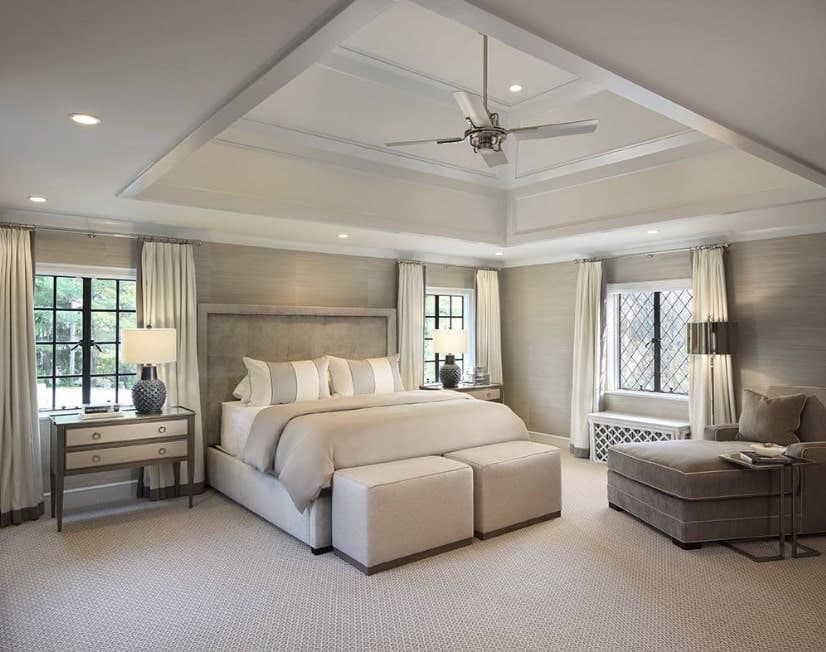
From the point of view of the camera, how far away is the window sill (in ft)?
19.2

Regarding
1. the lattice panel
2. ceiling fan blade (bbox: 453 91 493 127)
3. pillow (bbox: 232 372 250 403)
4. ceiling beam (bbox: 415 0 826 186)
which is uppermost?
ceiling fan blade (bbox: 453 91 493 127)

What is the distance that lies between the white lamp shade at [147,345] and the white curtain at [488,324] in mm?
3806

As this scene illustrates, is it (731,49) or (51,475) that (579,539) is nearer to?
(731,49)

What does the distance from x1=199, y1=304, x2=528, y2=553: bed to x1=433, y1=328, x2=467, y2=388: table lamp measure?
2.06 feet

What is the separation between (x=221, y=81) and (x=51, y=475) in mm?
3883

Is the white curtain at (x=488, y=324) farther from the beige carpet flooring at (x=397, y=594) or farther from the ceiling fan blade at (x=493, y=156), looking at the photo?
the ceiling fan blade at (x=493, y=156)

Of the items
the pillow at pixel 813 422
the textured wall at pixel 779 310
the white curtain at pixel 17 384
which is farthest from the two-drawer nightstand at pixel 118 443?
the textured wall at pixel 779 310

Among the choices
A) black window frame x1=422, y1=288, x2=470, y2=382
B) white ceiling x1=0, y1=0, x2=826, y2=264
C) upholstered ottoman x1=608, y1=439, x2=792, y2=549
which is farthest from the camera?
black window frame x1=422, y1=288, x2=470, y2=382

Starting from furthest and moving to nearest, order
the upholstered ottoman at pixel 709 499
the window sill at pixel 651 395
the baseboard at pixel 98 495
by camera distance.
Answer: the window sill at pixel 651 395, the baseboard at pixel 98 495, the upholstered ottoman at pixel 709 499

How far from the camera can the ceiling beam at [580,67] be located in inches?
61.6

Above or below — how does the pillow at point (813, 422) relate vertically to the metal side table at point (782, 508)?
above

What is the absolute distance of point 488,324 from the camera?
24.0 feet

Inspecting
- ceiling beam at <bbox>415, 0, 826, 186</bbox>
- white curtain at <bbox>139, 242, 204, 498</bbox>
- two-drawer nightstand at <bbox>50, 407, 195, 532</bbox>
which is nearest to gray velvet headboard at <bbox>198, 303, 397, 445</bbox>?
white curtain at <bbox>139, 242, 204, 498</bbox>

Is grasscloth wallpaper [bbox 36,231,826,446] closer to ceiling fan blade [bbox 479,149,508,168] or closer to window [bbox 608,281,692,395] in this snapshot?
window [bbox 608,281,692,395]
